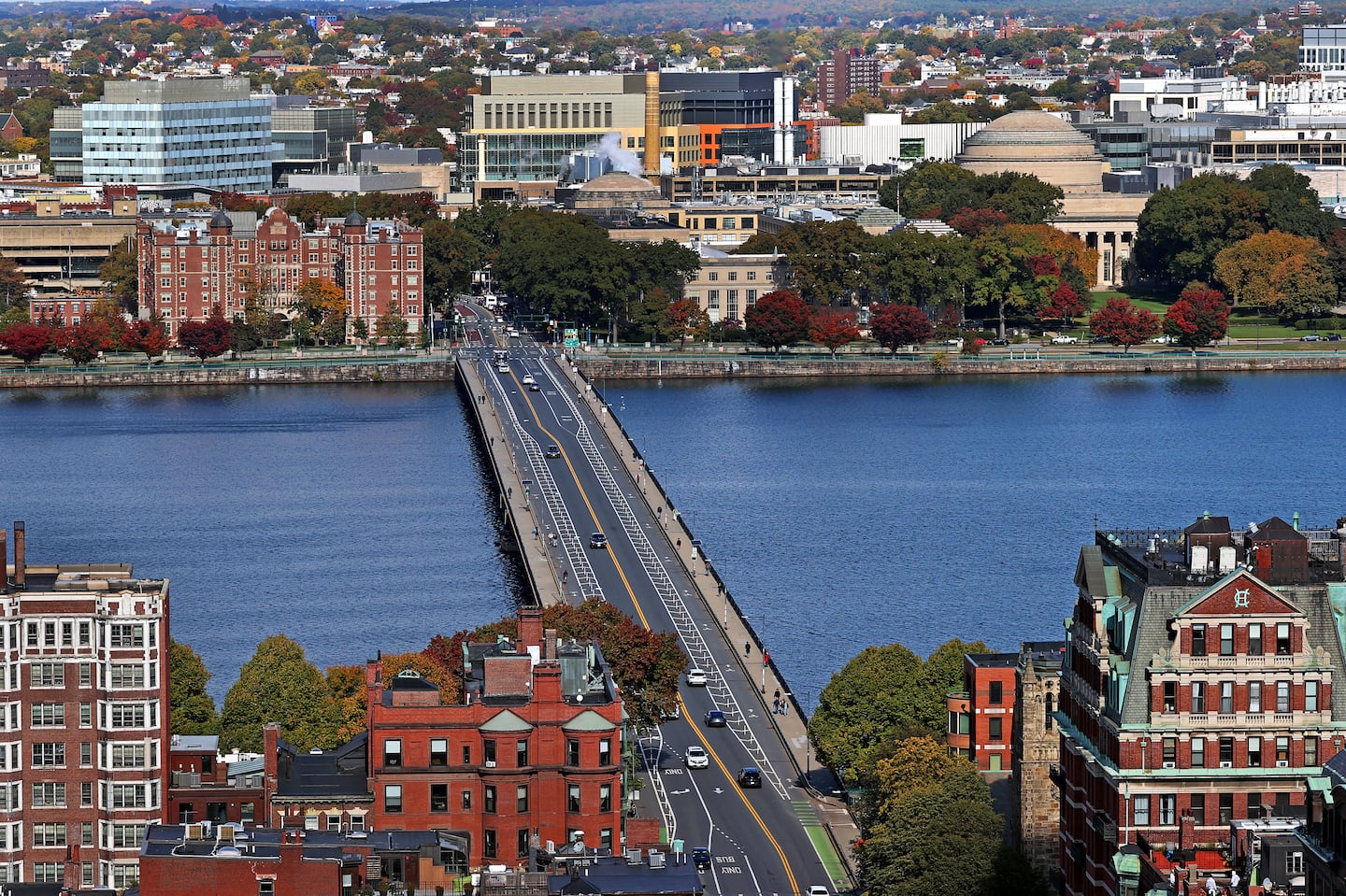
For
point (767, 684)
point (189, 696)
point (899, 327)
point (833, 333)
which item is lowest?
point (767, 684)

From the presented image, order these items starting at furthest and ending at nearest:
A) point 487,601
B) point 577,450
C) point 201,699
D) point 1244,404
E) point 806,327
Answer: point 806,327
point 1244,404
point 577,450
point 487,601
point 201,699

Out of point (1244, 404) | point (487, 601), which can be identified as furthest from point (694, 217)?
point (487, 601)

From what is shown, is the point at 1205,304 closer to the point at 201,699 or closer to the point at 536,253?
the point at 536,253

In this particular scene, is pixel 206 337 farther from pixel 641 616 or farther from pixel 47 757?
pixel 47 757

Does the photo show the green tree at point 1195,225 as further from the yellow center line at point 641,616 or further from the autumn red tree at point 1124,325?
the yellow center line at point 641,616

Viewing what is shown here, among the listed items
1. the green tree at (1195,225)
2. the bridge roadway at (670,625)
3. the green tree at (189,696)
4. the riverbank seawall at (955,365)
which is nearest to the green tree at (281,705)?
the green tree at (189,696)

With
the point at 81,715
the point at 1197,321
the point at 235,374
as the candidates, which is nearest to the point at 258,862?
the point at 81,715
